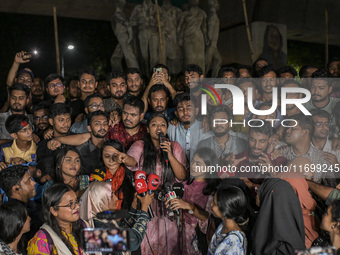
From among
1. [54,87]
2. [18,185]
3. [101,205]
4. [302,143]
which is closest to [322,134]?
[302,143]

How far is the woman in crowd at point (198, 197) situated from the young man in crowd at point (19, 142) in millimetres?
1660

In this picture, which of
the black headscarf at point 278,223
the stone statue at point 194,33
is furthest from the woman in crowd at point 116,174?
the stone statue at point 194,33

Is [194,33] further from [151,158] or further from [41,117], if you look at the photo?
[151,158]

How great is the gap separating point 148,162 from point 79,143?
80 cm

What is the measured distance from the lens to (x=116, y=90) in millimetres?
5344

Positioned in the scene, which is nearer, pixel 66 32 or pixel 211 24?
pixel 211 24

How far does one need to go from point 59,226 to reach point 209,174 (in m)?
1.43

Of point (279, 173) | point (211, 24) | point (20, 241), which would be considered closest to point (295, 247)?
point (279, 173)

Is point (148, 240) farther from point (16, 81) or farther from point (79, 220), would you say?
point (16, 81)

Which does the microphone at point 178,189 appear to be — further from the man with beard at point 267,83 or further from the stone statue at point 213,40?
the stone statue at point 213,40

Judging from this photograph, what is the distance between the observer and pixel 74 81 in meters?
6.29

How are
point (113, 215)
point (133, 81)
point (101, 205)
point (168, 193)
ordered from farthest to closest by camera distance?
point (133, 81)
point (168, 193)
point (101, 205)
point (113, 215)

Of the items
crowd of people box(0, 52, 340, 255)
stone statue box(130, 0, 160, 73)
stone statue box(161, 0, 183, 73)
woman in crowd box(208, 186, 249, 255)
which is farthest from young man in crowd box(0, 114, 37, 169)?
stone statue box(161, 0, 183, 73)

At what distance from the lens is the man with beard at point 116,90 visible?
5348mm
